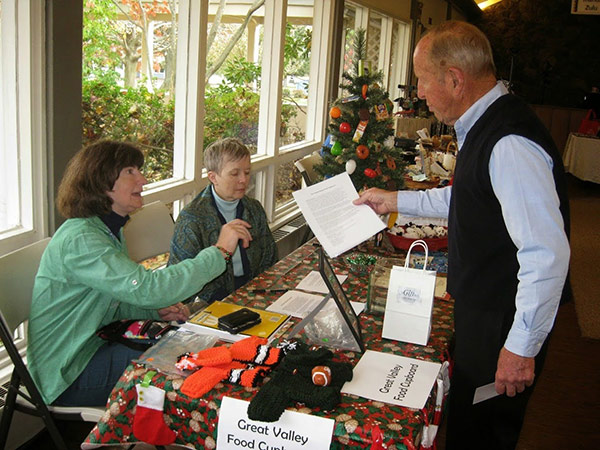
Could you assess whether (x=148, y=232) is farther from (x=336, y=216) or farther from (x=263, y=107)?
(x=263, y=107)

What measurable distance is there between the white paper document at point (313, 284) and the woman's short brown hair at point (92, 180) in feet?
2.31

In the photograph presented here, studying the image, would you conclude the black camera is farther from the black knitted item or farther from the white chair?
the white chair

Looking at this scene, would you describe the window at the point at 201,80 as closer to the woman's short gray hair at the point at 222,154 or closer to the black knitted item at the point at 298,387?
the woman's short gray hair at the point at 222,154

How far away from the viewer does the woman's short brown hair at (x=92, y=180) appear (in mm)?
→ 1898

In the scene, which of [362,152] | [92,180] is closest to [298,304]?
[92,180]

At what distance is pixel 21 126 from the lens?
7.39 feet

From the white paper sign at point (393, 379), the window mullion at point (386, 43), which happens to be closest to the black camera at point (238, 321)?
the white paper sign at point (393, 379)

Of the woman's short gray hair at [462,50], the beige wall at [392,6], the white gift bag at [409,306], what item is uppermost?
the beige wall at [392,6]

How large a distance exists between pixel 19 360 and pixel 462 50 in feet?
4.69

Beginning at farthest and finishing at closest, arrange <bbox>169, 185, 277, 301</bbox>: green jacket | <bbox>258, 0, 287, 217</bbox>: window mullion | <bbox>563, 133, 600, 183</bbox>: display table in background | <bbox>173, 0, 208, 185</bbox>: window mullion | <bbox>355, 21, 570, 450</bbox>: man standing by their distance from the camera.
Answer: <bbox>563, 133, 600, 183</bbox>: display table in background, <bbox>258, 0, 287, 217</bbox>: window mullion, <bbox>173, 0, 208, 185</bbox>: window mullion, <bbox>169, 185, 277, 301</bbox>: green jacket, <bbox>355, 21, 570, 450</bbox>: man standing

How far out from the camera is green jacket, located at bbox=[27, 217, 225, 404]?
1.79 meters

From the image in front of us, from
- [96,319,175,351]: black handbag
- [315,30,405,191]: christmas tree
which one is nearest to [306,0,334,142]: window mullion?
[315,30,405,191]: christmas tree

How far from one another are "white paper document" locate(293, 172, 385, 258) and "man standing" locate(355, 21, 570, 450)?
36 cm

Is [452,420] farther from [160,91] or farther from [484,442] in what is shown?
[160,91]
